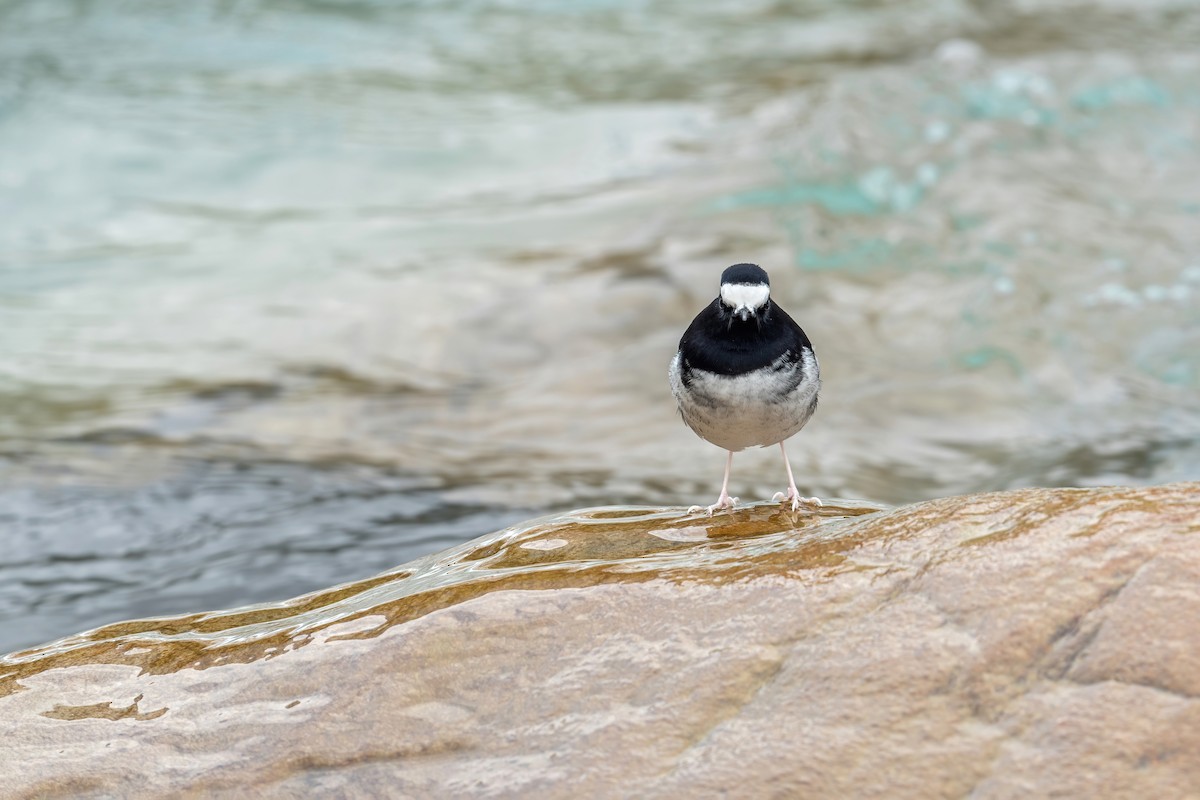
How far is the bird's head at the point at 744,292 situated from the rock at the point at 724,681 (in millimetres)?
800

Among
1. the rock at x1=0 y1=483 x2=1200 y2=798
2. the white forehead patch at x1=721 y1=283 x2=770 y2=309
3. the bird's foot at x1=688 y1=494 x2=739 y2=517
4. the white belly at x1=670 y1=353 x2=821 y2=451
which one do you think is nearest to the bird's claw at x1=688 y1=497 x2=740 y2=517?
the bird's foot at x1=688 y1=494 x2=739 y2=517

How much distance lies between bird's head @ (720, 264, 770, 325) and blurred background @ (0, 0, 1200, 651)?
11.5ft

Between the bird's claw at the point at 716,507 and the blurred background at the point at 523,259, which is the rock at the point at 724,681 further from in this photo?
the blurred background at the point at 523,259

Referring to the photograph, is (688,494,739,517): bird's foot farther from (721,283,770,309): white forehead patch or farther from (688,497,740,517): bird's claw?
(721,283,770,309): white forehead patch

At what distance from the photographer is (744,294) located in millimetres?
4398

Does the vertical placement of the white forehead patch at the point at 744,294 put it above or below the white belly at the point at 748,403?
above

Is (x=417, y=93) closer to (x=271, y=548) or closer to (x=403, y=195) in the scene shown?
(x=403, y=195)

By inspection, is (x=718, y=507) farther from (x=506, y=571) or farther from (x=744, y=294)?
(x=506, y=571)

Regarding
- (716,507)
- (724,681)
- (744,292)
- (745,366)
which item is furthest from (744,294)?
(724,681)

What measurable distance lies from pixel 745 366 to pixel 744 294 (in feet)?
0.88

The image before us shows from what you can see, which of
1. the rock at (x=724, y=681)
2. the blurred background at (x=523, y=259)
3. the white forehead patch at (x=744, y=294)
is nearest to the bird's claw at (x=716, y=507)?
the rock at (x=724, y=681)

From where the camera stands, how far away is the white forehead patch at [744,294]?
173 inches

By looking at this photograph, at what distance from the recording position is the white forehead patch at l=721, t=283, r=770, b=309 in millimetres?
4402

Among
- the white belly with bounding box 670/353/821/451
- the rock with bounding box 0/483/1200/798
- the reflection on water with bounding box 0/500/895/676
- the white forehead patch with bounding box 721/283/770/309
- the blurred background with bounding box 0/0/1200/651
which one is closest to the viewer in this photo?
the rock with bounding box 0/483/1200/798
